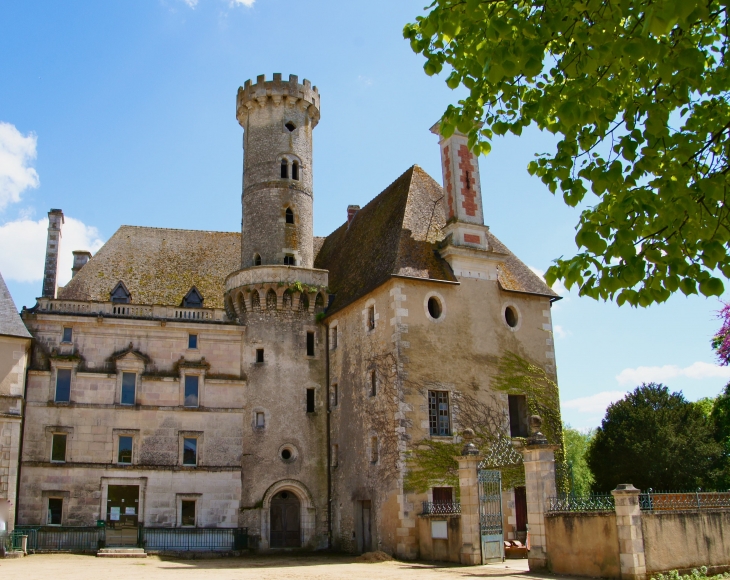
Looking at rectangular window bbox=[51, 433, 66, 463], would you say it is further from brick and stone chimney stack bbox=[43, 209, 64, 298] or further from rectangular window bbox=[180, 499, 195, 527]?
brick and stone chimney stack bbox=[43, 209, 64, 298]

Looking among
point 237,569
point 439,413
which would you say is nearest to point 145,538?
point 237,569

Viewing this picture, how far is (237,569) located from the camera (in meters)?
20.9

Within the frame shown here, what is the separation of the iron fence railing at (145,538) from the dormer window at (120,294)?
31.0 feet

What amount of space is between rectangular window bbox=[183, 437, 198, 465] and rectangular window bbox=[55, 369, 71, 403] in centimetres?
462

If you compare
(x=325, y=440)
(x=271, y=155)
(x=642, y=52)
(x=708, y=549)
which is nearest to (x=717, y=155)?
(x=642, y=52)

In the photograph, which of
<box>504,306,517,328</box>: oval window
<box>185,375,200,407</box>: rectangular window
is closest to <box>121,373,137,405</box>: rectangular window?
<box>185,375,200,407</box>: rectangular window

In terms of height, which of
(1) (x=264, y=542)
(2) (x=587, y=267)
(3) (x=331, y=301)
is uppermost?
(3) (x=331, y=301)

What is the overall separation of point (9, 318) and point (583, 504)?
20.6 m

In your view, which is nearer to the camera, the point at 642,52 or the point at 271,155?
the point at 642,52

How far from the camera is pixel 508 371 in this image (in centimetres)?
2662

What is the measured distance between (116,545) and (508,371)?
49.7ft

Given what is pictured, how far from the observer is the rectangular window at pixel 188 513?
27.8 m

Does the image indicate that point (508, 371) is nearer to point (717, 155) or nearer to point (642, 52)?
point (717, 155)

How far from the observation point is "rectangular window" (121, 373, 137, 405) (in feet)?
93.6
